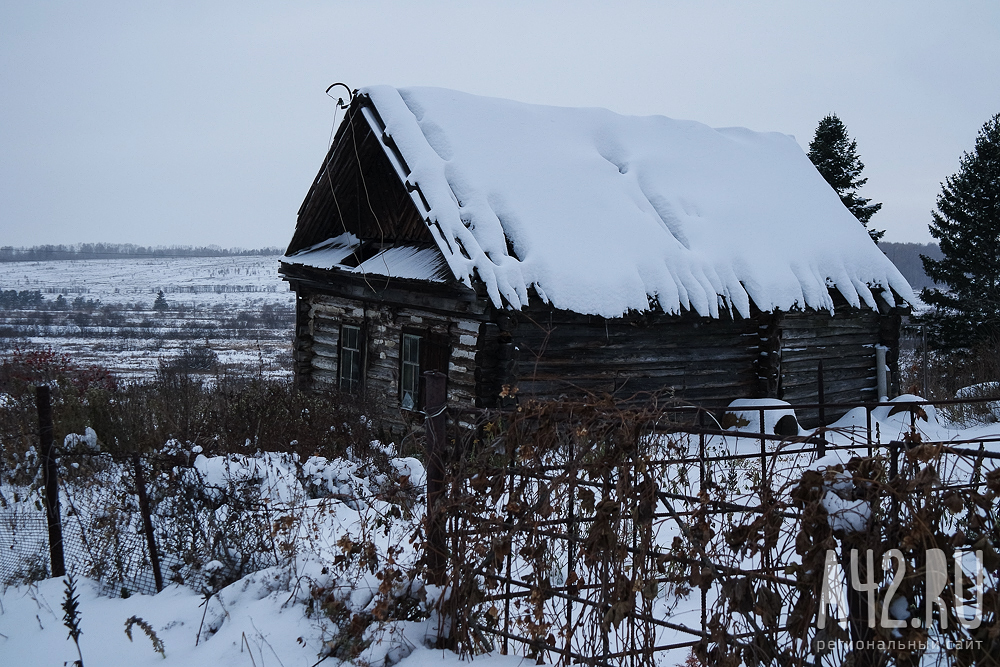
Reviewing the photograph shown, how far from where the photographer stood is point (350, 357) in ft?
41.8

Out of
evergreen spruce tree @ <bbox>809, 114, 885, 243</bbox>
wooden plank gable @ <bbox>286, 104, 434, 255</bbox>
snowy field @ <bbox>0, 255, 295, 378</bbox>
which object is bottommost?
snowy field @ <bbox>0, 255, 295, 378</bbox>

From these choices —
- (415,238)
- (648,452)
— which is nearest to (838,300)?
(415,238)

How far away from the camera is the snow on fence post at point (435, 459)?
13.2 feet

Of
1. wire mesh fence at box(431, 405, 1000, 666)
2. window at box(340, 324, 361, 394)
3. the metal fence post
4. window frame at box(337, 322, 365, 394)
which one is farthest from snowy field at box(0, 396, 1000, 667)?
window at box(340, 324, 361, 394)

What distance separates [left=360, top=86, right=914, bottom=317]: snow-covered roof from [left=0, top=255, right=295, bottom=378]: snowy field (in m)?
13.5

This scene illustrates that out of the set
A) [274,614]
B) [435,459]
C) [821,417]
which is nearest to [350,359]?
[274,614]

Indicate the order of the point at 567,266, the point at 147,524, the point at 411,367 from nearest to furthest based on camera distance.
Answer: the point at 147,524, the point at 567,266, the point at 411,367

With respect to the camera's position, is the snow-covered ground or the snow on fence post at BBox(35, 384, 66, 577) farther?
the snow-covered ground

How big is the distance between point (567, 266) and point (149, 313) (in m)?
69.4

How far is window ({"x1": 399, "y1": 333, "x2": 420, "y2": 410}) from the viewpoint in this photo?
11.3m

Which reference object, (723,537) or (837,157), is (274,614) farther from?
(837,157)

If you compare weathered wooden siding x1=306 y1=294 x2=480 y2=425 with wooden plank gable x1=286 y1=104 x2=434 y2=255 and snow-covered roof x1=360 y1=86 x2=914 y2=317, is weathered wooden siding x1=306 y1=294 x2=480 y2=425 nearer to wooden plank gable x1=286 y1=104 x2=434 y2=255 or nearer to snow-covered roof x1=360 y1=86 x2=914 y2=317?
wooden plank gable x1=286 y1=104 x2=434 y2=255

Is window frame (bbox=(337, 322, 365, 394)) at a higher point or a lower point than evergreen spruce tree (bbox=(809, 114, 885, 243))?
lower

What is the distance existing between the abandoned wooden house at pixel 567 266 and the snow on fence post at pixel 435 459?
4793mm
